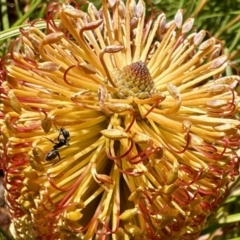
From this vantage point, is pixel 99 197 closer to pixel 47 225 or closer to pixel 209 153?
pixel 47 225

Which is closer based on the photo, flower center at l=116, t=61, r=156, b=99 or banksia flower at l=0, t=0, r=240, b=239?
banksia flower at l=0, t=0, r=240, b=239

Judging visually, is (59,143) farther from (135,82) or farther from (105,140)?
(135,82)

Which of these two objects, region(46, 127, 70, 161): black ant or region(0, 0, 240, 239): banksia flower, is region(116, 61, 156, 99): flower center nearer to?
region(0, 0, 240, 239): banksia flower

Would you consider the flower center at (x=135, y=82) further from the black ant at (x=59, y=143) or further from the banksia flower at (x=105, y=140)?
the black ant at (x=59, y=143)

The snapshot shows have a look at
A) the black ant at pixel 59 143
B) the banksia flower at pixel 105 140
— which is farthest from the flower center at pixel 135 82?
the black ant at pixel 59 143

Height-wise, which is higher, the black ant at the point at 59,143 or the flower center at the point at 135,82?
the flower center at the point at 135,82

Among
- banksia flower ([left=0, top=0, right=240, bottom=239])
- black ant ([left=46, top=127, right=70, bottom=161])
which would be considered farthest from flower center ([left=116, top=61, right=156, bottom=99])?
black ant ([left=46, top=127, right=70, bottom=161])

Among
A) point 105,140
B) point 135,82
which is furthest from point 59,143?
point 135,82

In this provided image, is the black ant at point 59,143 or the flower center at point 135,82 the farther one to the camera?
the flower center at point 135,82
